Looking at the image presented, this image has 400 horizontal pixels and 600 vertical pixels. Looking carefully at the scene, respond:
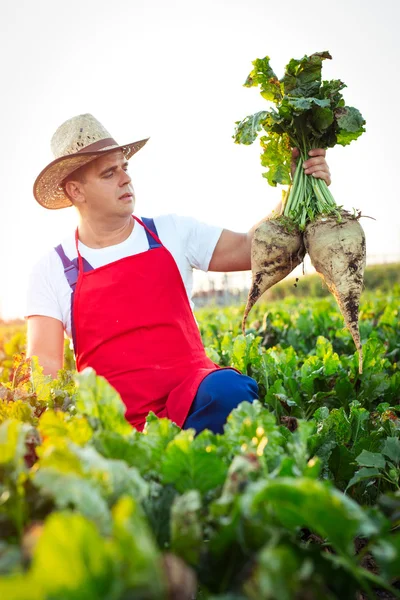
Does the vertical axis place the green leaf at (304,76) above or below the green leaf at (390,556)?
above

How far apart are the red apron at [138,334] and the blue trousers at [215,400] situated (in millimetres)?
108

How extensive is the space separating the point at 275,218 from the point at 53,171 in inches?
48.1

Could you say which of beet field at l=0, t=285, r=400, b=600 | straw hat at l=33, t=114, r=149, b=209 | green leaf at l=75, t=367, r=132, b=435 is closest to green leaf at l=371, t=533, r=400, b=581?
beet field at l=0, t=285, r=400, b=600

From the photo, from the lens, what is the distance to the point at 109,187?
305 centimetres

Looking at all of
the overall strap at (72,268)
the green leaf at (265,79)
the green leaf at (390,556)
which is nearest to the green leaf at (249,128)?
the green leaf at (265,79)

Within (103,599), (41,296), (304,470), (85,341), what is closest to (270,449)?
(304,470)

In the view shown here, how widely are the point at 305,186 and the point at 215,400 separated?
3.72 ft

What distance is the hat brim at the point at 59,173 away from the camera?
3.05 metres

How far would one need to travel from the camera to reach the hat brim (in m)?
3.05

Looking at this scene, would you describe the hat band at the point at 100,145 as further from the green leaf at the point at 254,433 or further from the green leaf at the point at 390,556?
the green leaf at the point at 390,556

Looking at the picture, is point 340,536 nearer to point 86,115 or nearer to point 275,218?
point 275,218

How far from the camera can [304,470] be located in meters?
1.26

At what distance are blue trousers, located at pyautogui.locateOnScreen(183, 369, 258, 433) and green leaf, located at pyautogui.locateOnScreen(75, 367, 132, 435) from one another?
1.31 m

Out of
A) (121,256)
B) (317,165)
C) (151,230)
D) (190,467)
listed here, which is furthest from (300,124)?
(190,467)
